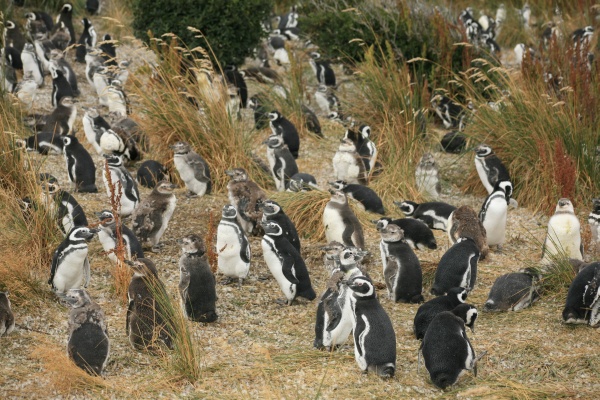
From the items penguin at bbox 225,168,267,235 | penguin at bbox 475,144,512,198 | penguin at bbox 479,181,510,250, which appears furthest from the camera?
penguin at bbox 475,144,512,198

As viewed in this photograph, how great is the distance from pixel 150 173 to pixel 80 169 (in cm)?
76

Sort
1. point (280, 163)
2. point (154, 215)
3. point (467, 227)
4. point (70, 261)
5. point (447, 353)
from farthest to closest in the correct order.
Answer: point (280, 163), point (154, 215), point (467, 227), point (70, 261), point (447, 353)

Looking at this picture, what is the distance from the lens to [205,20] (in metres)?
13.7

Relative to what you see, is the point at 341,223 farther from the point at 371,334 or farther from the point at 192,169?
the point at 371,334

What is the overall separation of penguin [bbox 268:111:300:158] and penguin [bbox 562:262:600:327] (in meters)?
5.31

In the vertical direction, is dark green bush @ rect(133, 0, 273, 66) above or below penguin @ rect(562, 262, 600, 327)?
above

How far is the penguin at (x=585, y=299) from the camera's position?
6.76m

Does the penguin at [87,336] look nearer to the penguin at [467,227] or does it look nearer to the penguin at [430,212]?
the penguin at [467,227]

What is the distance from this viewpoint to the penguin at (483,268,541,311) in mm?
7371

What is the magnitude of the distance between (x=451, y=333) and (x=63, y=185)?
5765 mm

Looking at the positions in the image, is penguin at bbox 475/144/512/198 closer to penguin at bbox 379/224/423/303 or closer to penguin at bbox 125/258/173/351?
penguin at bbox 379/224/423/303

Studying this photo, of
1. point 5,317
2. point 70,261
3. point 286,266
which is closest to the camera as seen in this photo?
point 5,317

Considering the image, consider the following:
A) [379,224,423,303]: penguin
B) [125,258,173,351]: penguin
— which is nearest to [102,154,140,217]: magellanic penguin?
[125,258,173,351]: penguin

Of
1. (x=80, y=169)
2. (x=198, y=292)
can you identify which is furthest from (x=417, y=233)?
(x=80, y=169)
